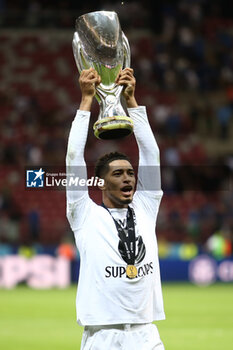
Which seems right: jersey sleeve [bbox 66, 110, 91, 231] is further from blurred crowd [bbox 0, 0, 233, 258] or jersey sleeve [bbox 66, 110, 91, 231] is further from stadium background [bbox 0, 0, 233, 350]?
blurred crowd [bbox 0, 0, 233, 258]

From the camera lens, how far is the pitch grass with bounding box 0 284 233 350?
9297 mm

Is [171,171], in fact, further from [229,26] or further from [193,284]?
[229,26]

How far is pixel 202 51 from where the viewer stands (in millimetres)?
24328

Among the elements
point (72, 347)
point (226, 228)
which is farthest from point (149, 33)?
point (72, 347)

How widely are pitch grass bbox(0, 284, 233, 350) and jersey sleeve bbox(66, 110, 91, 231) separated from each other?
4677mm

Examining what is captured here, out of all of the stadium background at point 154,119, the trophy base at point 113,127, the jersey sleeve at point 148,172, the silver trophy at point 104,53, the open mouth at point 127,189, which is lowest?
the open mouth at point 127,189

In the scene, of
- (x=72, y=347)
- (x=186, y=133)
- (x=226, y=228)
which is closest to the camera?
(x=72, y=347)

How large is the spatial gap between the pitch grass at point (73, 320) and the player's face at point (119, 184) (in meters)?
4.63

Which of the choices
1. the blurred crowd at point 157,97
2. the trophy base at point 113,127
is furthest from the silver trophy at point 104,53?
the blurred crowd at point 157,97

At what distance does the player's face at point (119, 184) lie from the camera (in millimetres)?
4508

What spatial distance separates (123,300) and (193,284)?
542 inches

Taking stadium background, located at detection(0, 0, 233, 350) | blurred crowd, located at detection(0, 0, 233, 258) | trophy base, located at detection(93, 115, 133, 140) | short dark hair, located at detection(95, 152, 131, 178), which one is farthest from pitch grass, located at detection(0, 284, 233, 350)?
short dark hair, located at detection(95, 152, 131, 178)

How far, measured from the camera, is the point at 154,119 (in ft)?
75.6

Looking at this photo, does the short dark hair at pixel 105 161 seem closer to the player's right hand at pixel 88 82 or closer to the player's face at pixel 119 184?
the player's face at pixel 119 184
